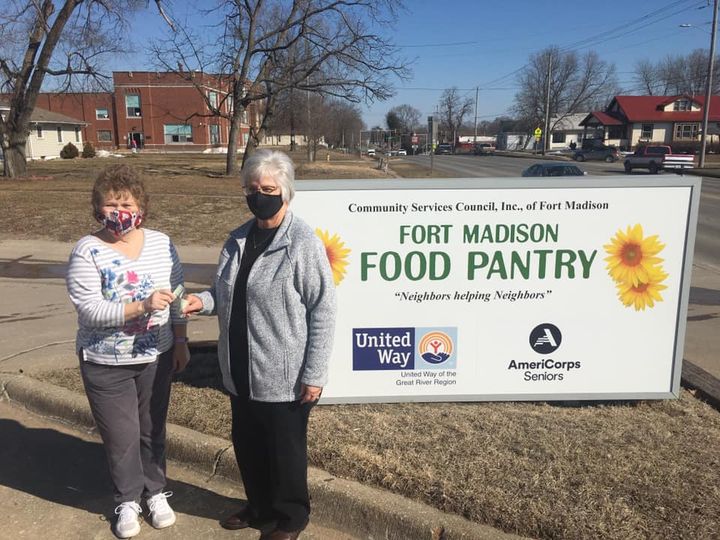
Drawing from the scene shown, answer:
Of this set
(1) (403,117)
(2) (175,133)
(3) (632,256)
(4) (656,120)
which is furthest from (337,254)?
(1) (403,117)

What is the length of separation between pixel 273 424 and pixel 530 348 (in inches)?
73.3

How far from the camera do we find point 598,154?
53125mm

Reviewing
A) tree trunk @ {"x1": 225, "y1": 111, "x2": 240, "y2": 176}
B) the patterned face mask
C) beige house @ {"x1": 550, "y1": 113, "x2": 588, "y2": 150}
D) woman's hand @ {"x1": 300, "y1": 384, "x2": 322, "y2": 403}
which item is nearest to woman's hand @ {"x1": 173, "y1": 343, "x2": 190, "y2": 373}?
the patterned face mask

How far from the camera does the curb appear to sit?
8.59 ft

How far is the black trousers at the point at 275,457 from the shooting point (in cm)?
252

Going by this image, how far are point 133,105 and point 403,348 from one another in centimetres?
7693

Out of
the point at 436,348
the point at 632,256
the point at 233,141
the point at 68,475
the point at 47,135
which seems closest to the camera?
Result: the point at 68,475

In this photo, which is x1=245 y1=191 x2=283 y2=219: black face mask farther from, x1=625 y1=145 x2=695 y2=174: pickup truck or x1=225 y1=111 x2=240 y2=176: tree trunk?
x1=625 y1=145 x2=695 y2=174: pickup truck

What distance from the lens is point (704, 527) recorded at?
8.30 ft

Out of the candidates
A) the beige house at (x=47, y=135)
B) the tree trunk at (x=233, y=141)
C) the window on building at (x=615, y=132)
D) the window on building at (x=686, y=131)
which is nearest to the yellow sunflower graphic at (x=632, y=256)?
the tree trunk at (x=233, y=141)

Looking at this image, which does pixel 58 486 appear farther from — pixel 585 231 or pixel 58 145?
pixel 58 145

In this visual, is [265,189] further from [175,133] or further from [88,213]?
[175,133]

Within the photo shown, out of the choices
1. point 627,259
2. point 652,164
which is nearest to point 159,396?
point 627,259

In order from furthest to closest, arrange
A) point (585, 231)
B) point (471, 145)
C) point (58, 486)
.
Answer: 1. point (471, 145)
2. point (585, 231)
3. point (58, 486)
